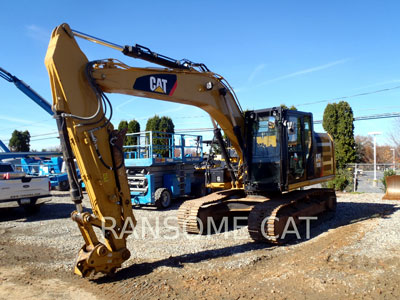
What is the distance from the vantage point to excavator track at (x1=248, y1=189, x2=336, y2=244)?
263 inches

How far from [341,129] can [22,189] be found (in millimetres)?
17631

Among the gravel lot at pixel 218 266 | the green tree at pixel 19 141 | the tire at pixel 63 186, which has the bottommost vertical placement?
the gravel lot at pixel 218 266

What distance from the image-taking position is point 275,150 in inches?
291

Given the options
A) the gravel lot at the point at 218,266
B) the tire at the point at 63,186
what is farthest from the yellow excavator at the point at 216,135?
the tire at the point at 63,186

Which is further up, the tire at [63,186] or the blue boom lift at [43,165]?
the blue boom lift at [43,165]

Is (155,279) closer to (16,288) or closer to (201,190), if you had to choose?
(16,288)

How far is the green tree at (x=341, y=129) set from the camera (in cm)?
1998

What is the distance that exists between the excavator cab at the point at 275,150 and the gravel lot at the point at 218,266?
1.29m

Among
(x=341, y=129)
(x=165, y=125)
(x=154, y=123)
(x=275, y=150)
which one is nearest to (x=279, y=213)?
(x=275, y=150)

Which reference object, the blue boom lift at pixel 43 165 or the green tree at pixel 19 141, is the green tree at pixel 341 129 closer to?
the blue boom lift at pixel 43 165

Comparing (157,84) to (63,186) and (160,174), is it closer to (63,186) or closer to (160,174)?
(160,174)

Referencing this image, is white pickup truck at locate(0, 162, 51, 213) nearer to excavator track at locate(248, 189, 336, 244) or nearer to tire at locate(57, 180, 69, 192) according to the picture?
tire at locate(57, 180, 69, 192)

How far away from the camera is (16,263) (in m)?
6.08

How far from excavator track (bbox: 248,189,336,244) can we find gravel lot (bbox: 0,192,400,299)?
256mm
